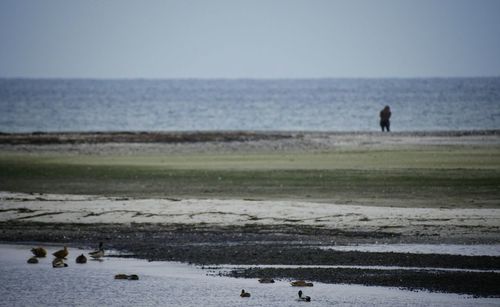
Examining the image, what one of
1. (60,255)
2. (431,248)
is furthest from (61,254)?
(431,248)

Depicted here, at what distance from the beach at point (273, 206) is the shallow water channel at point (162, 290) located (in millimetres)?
581

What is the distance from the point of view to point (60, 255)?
19.3 meters

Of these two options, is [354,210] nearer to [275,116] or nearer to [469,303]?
[469,303]

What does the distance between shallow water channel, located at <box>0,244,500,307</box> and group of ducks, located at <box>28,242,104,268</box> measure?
0.13 m

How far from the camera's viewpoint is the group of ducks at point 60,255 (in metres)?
18.9

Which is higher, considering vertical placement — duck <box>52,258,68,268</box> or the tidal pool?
the tidal pool

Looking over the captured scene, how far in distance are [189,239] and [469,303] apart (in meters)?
7.46

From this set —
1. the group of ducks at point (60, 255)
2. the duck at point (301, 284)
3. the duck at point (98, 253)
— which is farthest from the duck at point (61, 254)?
the duck at point (301, 284)

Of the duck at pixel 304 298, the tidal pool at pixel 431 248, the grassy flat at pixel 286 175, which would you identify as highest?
the grassy flat at pixel 286 175

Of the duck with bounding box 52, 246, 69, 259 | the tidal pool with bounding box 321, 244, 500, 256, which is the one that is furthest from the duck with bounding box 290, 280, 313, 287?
the duck with bounding box 52, 246, 69, 259

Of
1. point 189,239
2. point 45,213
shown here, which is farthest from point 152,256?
point 45,213

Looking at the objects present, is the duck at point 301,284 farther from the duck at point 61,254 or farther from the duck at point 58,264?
the duck at point 61,254

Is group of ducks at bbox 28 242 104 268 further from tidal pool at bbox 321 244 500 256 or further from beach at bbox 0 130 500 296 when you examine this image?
tidal pool at bbox 321 244 500 256

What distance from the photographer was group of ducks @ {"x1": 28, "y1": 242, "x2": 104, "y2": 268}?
18.9 m
